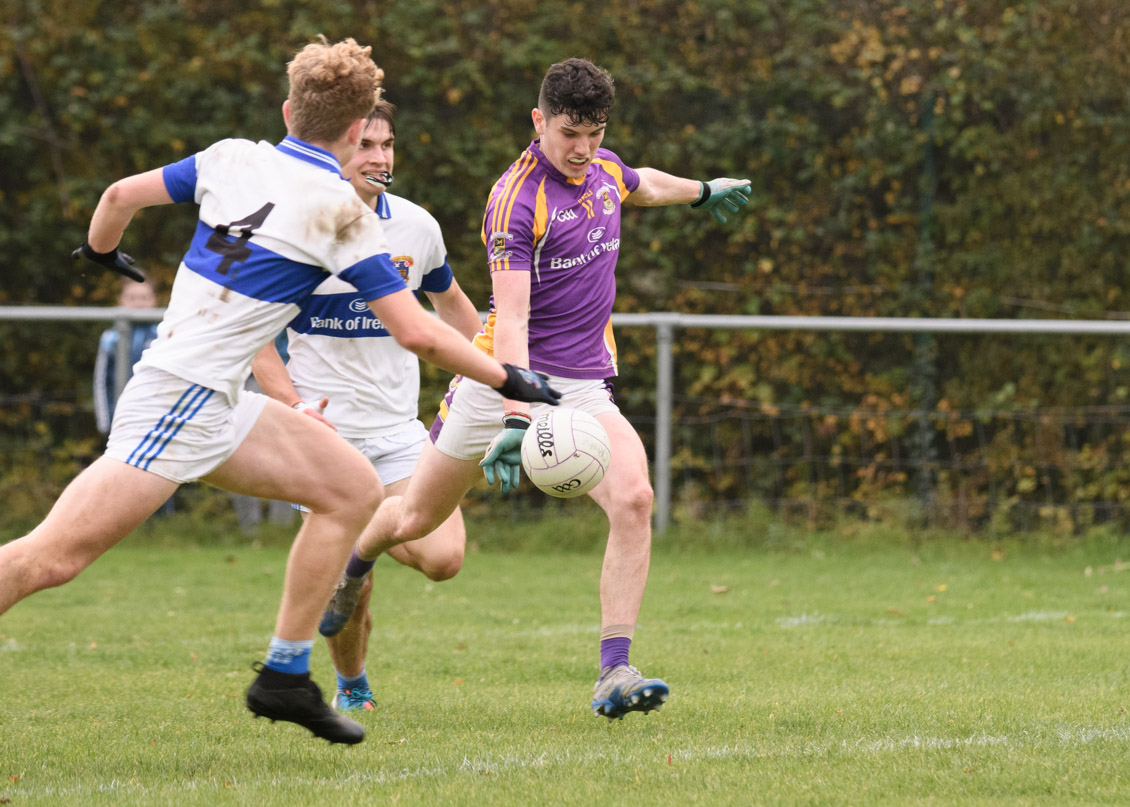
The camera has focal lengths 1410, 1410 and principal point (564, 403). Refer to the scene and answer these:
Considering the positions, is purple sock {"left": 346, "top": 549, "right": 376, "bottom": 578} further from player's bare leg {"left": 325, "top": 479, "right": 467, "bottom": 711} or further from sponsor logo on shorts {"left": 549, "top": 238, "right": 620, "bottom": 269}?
sponsor logo on shorts {"left": 549, "top": 238, "right": 620, "bottom": 269}

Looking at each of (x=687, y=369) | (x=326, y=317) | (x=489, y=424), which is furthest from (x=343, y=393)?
(x=687, y=369)

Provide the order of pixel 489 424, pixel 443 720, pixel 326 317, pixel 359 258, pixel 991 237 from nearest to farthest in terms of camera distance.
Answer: pixel 359 258, pixel 443 720, pixel 489 424, pixel 326 317, pixel 991 237

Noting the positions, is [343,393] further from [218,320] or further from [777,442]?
[777,442]

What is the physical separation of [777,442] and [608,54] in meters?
3.38

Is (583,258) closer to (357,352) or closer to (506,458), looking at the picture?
(506,458)

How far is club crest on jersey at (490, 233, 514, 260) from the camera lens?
5137mm

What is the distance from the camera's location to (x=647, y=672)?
19.9ft

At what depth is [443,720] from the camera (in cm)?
501

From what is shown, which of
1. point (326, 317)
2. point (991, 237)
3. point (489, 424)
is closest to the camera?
point (489, 424)

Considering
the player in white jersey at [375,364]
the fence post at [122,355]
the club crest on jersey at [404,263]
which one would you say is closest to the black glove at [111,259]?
the player in white jersey at [375,364]

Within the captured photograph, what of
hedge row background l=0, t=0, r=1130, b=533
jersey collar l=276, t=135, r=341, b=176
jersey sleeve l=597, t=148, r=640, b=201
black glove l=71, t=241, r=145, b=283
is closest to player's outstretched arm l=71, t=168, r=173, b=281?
black glove l=71, t=241, r=145, b=283

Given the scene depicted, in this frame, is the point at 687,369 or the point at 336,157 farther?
the point at 687,369

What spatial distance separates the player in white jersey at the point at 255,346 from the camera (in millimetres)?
3965

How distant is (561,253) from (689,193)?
3.14 ft
